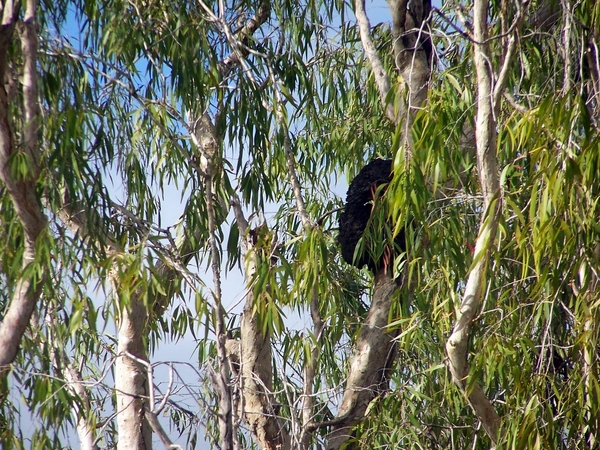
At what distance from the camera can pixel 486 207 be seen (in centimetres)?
190

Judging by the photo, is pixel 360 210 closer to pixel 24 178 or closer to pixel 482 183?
pixel 482 183

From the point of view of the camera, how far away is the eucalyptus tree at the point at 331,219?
197cm

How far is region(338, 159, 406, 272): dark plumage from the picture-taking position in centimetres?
277

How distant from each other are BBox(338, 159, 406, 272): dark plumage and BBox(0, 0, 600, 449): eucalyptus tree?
8cm

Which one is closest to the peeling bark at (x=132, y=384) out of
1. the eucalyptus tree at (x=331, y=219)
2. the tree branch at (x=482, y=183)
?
the eucalyptus tree at (x=331, y=219)

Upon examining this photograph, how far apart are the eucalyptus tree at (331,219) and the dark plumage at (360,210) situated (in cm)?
8

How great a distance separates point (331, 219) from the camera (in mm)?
3475

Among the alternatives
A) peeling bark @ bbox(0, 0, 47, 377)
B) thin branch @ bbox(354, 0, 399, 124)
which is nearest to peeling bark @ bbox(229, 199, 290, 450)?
thin branch @ bbox(354, 0, 399, 124)

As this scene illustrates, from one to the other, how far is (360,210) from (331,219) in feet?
2.23

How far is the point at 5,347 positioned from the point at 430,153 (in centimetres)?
137

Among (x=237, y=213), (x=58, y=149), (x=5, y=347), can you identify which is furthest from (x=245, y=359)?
(x=58, y=149)

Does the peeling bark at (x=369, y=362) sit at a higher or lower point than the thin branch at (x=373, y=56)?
lower

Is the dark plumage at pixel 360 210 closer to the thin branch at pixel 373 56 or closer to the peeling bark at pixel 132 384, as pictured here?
the thin branch at pixel 373 56

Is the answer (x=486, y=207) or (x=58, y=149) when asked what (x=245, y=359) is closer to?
(x=58, y=149)
